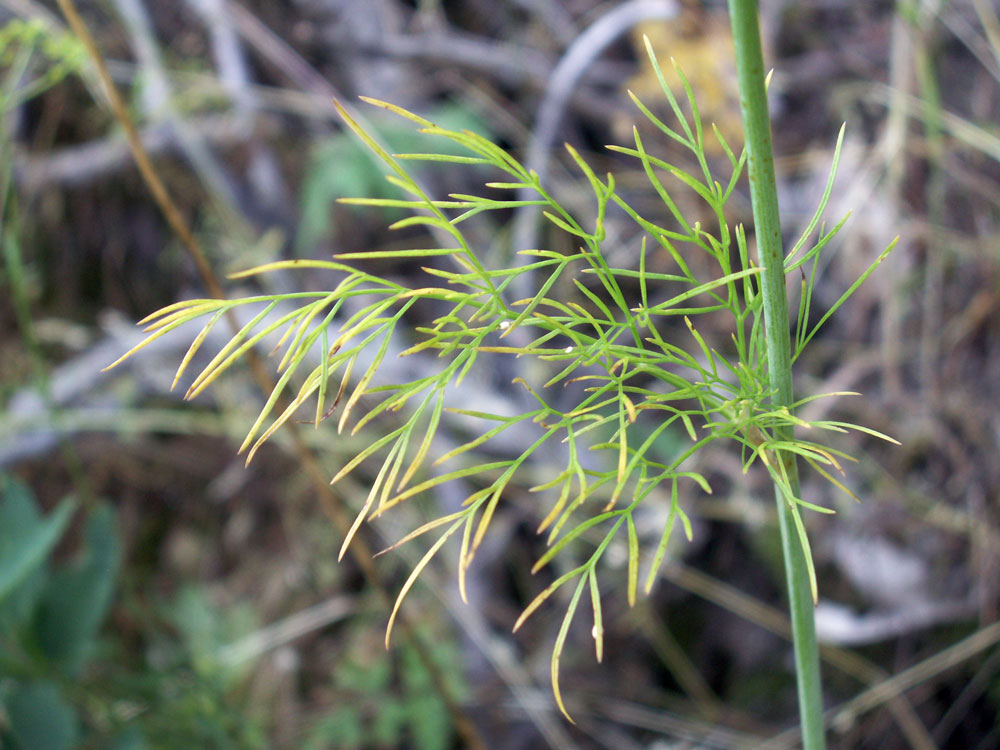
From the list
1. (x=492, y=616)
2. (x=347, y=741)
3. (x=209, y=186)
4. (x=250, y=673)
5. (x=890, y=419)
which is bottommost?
(x=250, y=673)

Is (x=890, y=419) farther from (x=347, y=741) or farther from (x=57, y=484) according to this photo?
(x=57, y=484)

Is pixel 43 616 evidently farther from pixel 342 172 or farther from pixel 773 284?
pixel 342 172

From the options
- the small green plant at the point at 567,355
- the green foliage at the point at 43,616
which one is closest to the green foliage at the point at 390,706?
the small green plant at the point at 567,355

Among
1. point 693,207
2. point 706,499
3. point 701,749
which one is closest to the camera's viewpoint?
point 701,749

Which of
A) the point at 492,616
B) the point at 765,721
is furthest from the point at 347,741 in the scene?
the point at 765,721

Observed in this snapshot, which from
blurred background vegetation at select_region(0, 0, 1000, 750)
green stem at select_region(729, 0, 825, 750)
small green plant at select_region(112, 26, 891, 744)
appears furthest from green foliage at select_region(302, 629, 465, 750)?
green stem at select_region(729, 0, 825, 750)

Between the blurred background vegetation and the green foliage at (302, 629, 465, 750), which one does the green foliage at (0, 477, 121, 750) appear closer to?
the blurred background vegetation

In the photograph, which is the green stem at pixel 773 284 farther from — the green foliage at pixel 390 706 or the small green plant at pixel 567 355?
the green foliage at pixel 390 706
